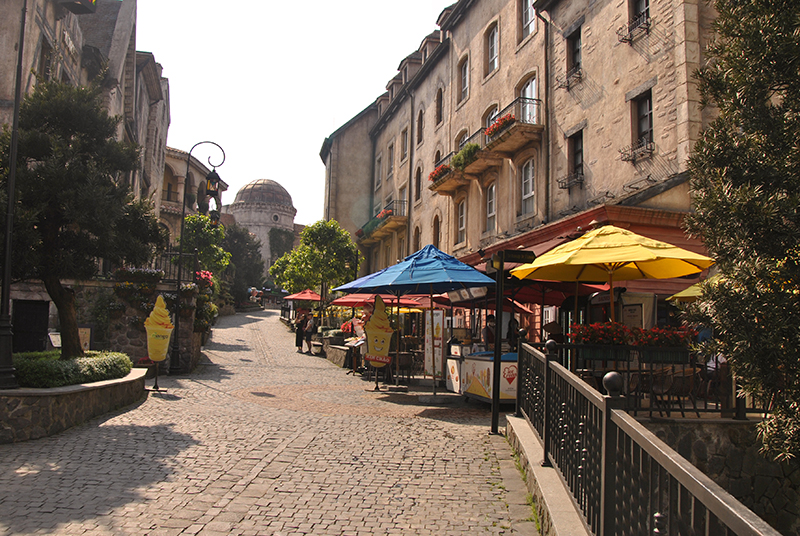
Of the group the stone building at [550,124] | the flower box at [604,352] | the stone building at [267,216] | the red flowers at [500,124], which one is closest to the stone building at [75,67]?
the flower box at [604,352]

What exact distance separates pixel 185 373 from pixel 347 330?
28.5 feet

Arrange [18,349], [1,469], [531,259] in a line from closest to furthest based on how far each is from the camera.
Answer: [1,469], [531,259], [18,349]

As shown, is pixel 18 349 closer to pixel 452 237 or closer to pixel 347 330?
pixel 347 330

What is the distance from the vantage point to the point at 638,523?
2.91m

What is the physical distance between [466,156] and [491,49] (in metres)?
4.76

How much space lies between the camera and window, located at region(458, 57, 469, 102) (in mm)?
25703

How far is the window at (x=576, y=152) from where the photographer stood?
55.1ft

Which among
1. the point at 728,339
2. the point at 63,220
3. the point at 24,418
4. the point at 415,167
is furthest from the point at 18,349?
the point at 415,167

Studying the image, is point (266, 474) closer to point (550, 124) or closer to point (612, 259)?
point (612, 259)

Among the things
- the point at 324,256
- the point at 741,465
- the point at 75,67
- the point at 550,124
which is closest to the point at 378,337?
the point at 741,465

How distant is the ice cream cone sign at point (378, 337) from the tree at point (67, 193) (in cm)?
488

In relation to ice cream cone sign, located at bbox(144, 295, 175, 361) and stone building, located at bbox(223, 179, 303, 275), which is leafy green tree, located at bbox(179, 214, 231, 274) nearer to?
ice cream cone sign, located at bbox(144, 295, 175, 361)

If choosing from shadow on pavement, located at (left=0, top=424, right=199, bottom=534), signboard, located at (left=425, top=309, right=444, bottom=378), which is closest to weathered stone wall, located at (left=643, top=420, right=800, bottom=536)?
shadow on pavement, located at (left=0, top=424, right=199, bottom=534)

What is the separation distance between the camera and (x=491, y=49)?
23.3m
